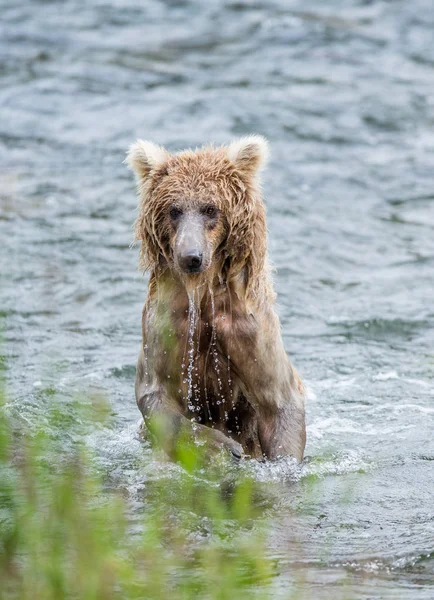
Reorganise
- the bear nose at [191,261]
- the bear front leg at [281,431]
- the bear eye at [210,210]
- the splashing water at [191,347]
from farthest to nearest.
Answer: the bear front leg at [281,431] → the splashing water at [191,347] → the bear eye at [210,210] → the bear nose at [191,261]

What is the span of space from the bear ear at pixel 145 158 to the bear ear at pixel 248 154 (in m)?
0.44

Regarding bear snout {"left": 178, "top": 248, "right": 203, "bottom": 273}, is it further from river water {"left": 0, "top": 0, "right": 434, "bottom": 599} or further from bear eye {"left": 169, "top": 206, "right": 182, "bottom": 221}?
river water {"left": 0, "top": 0, "right": 434, "bottom": 599}

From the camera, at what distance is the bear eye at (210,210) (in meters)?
7.07

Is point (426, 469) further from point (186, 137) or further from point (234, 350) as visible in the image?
point (186, 137)

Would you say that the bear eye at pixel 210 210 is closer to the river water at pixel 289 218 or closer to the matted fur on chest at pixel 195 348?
the matted fur on chest at pixel 195 348

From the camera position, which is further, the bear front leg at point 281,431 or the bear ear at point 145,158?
the bear front leg at point 281,431

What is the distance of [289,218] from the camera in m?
13.6

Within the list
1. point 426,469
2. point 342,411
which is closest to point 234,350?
point 426,469

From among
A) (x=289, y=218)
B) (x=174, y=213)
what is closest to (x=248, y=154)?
(x=174, y=213)

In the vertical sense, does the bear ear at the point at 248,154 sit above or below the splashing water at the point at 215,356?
above

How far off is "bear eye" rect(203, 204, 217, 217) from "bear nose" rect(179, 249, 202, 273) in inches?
15.3

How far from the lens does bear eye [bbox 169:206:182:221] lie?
710 centimetres

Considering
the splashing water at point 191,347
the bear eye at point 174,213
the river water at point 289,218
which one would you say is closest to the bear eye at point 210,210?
the bear eye at point 174,213

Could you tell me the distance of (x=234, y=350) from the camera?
24.0 ft
